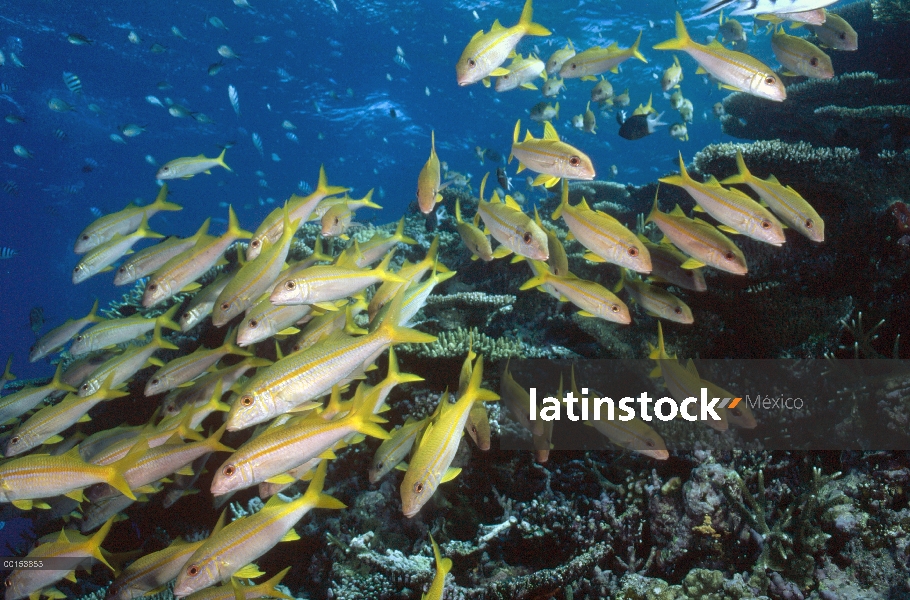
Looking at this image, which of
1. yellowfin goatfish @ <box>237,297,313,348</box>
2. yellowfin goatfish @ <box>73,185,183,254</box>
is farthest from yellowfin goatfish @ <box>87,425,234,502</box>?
yellowfin goatfish @ <box>73,185,183,254</box>

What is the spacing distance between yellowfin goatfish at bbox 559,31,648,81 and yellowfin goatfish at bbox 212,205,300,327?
16.8 feet

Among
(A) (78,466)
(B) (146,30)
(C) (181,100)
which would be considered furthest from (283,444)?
(C) (181,100)

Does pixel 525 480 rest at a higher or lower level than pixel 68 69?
lower

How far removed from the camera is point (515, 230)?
11.9ft

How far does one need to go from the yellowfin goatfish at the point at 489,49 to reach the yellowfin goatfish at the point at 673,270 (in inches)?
86.9

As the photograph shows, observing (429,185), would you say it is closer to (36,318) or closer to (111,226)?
(111,226)

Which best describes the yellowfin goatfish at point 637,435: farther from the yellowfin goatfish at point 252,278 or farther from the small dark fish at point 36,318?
the small dark fish at point 36,318

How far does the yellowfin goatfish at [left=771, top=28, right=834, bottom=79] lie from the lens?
15.0 feet

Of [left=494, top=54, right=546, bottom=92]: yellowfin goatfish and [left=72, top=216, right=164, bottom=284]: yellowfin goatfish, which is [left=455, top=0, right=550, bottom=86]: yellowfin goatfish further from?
[left=72, top=216, right=164, bottom=284]: yellowfin goatfish

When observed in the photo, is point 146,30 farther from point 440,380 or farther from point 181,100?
point 440,380

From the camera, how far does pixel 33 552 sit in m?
3.29

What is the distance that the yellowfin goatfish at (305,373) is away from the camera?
2639 mm

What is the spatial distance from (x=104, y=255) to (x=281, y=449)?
3.85m

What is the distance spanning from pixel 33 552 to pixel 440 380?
11.6 feet
